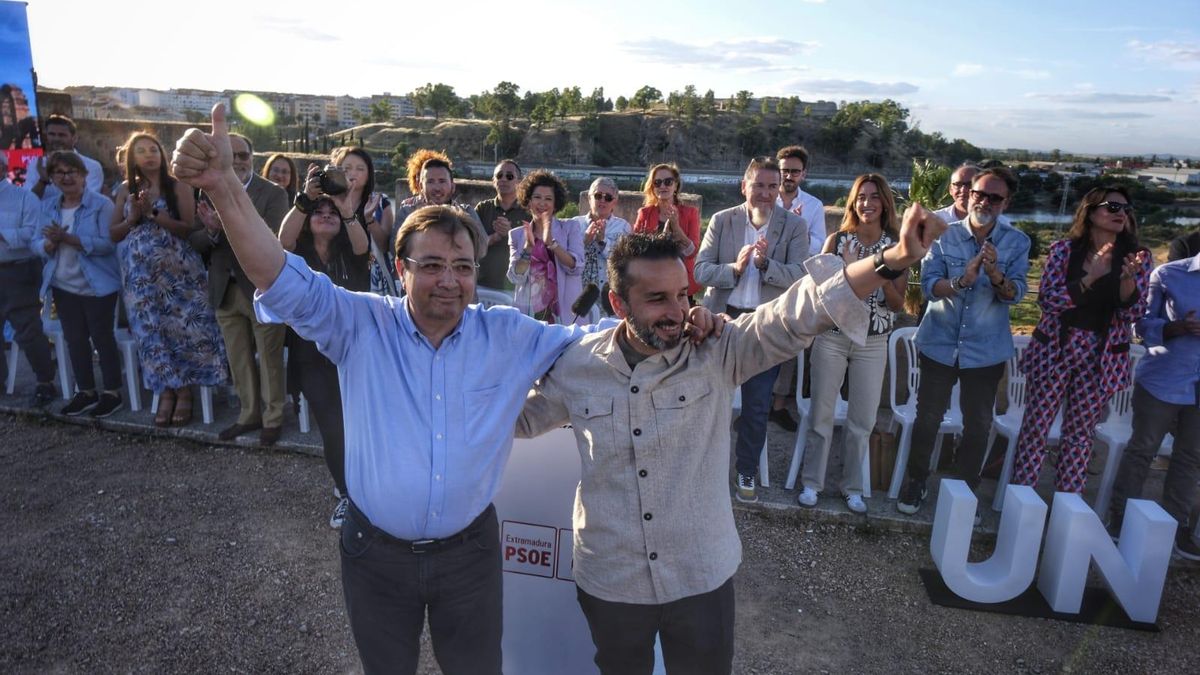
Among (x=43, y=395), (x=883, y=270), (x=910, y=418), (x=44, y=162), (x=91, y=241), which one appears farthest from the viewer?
(x=44, y=162)

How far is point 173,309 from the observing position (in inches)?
216

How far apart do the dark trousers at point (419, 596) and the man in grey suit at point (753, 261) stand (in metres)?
2.62

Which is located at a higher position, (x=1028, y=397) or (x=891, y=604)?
(x=1028, y=397)

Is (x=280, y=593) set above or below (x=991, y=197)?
below

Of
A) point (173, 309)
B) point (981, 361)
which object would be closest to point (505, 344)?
point (981, 361)

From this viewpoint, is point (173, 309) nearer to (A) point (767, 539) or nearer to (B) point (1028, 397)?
(A) point (767, 539)

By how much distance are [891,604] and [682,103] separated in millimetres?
125182

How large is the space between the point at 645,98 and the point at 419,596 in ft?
460

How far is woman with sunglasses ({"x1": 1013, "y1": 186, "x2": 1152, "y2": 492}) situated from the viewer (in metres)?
4.01

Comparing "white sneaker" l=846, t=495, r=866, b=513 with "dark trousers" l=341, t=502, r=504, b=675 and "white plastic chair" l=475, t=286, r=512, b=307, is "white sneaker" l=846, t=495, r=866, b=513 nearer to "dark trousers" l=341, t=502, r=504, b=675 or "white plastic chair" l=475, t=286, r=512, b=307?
"white plastic chair" l=475, t=286, r=512, b=307

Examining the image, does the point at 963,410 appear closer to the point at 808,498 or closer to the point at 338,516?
the point at 808,498

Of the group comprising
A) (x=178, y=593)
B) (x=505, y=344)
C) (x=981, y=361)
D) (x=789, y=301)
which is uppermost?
(x=789, y=301)

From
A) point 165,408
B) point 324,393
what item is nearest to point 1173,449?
point 324,393

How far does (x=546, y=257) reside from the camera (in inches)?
196
